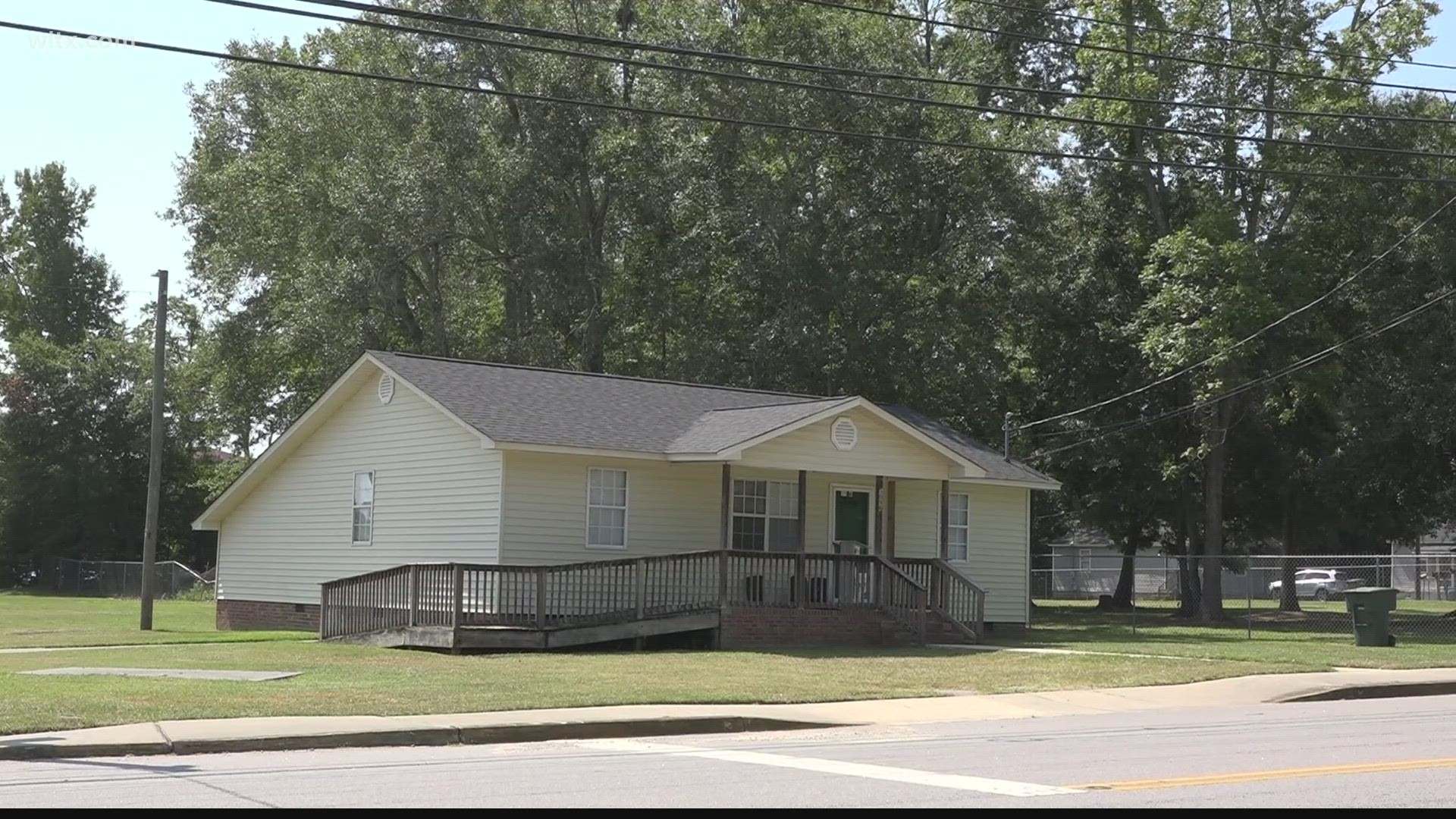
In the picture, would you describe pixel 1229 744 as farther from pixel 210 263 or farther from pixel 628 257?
pixel 210 263

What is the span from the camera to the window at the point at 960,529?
34625 mm

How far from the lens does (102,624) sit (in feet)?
122

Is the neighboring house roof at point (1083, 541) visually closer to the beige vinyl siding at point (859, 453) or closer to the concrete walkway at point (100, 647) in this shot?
the beige vinyl siding at point (859, 453)

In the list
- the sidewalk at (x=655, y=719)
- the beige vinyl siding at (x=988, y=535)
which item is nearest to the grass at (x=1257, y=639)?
the beige vinyl siding at (x=988, y=535)

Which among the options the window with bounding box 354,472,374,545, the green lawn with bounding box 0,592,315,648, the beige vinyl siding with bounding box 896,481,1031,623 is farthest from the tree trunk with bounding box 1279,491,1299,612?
the green lawn with bounding box 0,592,315,648

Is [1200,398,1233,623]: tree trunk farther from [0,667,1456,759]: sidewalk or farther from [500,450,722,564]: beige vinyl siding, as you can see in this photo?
[0,667,1456,759]: sidewalk

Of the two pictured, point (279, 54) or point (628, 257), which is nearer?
point (628, 257)

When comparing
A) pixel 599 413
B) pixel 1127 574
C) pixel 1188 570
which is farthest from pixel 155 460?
pixel 1127 574

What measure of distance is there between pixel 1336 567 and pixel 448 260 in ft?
93.6

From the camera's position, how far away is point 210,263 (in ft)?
182

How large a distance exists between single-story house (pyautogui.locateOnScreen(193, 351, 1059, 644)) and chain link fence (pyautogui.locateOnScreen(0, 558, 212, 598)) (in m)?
27.0

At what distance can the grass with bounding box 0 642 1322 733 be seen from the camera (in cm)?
1617

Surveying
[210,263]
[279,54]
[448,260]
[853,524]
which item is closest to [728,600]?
Answer: [853,524]

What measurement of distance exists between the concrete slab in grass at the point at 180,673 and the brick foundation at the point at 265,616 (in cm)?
1230
